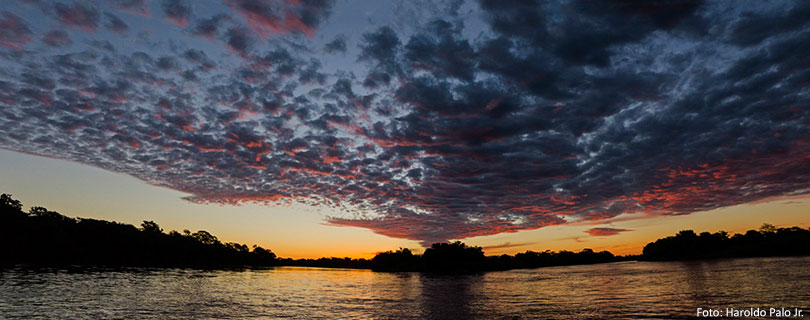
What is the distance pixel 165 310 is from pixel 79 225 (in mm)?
211689

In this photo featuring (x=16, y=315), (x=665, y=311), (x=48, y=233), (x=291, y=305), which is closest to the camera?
(x=16, y=315)

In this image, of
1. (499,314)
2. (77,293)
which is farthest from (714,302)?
(77,293)

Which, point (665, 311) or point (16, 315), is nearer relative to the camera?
point (16, 315)

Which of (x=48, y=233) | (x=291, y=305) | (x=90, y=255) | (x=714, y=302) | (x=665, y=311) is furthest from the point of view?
(x=90, y=255)

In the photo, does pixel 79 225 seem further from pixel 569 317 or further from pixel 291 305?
pixel 569 317

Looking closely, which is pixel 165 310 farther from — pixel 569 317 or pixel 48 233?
pixel 48 233

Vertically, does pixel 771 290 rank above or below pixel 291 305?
above

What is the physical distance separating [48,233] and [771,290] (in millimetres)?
253534

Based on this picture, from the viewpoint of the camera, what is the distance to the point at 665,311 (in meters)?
38.9

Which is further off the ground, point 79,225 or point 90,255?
point 79,225

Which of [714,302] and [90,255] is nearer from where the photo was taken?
[714,302]

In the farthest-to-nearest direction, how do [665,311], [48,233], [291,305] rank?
[48,233]
[291,305]
[665,311]

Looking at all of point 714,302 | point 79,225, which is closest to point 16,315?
point 714,302

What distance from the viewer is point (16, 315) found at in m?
35.7
